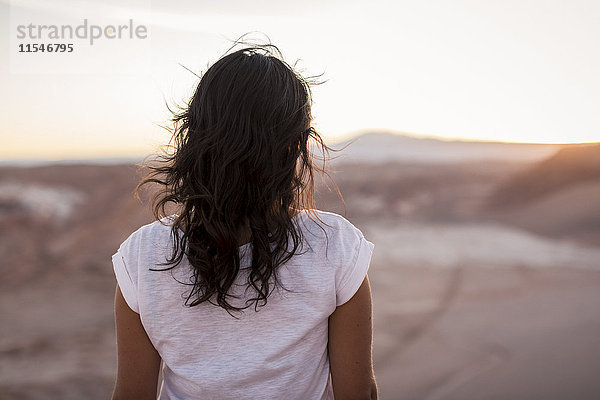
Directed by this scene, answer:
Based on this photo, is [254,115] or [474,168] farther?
[474,168]

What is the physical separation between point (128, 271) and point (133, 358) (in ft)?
0.61

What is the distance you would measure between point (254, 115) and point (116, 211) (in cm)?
534

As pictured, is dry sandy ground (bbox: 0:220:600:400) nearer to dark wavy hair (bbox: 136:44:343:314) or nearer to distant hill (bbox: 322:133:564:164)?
distant hill (bbox: 322:133:564:164)

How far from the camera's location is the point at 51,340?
3.78 meters

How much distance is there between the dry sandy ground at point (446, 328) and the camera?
9.81ft

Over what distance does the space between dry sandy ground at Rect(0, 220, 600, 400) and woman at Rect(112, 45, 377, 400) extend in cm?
216

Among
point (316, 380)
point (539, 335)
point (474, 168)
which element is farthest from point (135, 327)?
point (474, 168)

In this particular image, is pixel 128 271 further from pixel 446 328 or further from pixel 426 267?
pixel 426 267

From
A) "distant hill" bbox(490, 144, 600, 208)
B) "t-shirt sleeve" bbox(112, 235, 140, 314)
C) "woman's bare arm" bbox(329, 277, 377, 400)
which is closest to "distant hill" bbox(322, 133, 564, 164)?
"distant hill" bbox(490, 144, 600, 208)

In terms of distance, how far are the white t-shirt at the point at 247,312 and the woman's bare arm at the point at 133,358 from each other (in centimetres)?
3

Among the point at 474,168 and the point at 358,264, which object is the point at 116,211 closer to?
the point at 474,168

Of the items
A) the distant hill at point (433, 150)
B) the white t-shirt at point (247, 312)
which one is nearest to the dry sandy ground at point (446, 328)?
the distant hill at point (433, 150)

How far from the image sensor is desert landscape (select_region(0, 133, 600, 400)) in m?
3.15

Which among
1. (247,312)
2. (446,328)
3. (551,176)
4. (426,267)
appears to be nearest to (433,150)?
(551,176)
